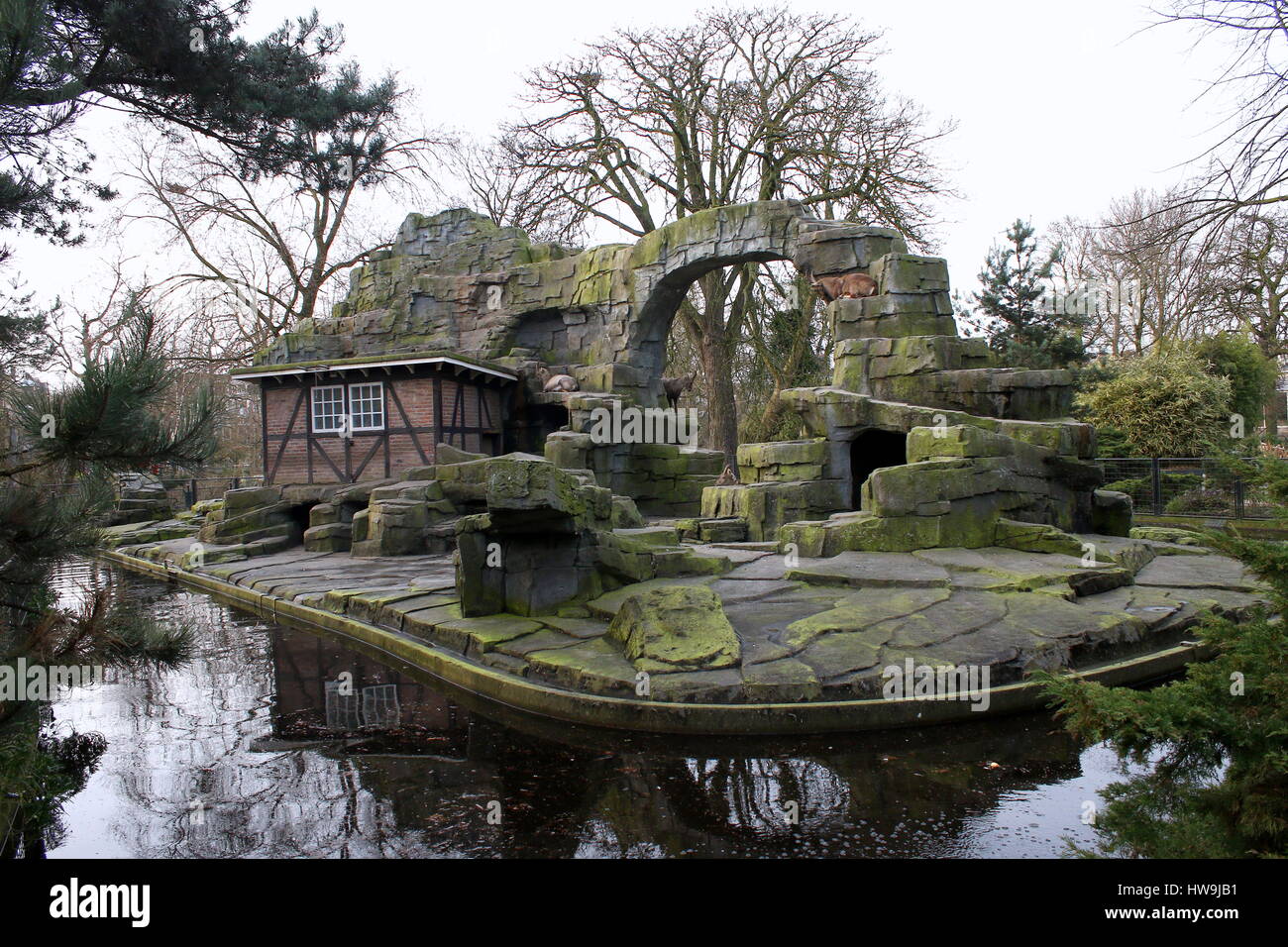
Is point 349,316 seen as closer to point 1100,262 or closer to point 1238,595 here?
point 1238,595

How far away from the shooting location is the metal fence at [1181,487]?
1469cm

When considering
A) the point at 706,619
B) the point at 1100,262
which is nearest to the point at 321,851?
the point at 706,619

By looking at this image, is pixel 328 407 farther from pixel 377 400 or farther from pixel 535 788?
pixel 535 788

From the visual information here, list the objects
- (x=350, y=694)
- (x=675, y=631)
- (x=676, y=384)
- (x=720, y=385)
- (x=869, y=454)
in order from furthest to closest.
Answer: (x=720, y=385) < (x=676, y=384) < (x=869, y=454) < (x=350, y=694) < (x=675, y=631)

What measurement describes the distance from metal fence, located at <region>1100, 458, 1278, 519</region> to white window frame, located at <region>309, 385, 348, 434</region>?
15361mm

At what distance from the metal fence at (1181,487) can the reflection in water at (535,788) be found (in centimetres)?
1235

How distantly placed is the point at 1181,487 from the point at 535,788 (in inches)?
624

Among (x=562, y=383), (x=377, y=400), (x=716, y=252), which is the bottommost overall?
(x=377, y=400)

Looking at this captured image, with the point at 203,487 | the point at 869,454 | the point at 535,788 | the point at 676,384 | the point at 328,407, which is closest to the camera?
the point at 535,788

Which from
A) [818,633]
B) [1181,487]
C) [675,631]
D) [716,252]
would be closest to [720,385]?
[716,252]

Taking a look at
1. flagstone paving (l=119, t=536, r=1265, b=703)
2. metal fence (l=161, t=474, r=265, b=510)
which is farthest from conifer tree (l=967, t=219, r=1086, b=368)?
metal fence (l=161, t=474, r=265, b=510)

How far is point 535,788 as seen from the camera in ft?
14.8
